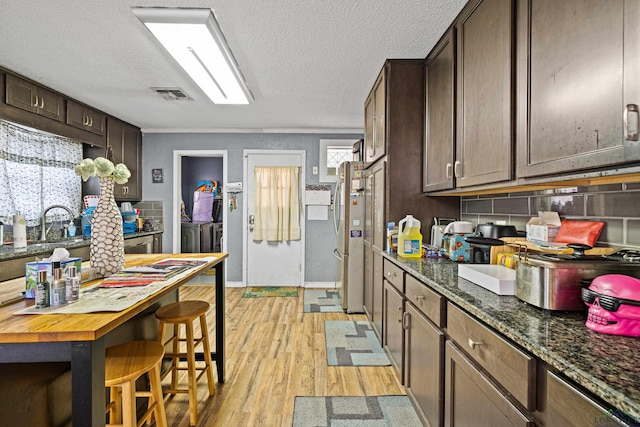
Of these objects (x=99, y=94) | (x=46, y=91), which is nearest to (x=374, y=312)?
(x=99, y=94)

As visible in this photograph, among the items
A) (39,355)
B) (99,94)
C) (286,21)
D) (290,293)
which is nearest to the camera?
(39,355)

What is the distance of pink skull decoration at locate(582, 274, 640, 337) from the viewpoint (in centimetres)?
86

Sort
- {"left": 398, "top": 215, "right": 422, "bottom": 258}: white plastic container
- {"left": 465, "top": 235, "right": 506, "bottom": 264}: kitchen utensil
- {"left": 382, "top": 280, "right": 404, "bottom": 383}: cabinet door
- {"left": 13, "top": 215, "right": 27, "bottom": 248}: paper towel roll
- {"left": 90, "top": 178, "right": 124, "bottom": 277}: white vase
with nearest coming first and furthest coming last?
{"left": 90, "top": 178, "right": 124, "bottom": 277}: white vase < {"left": 465, "top": 235, "right": 506, "bottom": 264}: kitchen utensil < {"left": 382, "top": 280, "right": 404, "bottom": 383}: cabinet door < {"left": 398, "top": 215, "right": 422, "bottom": 258}: white plastic container < {"left": 13, "top": 215, "right": 27, "bottom": 248}: paper towel roll

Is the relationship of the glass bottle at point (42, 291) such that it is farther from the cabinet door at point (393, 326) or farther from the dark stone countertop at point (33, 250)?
the dark stone countertop at point (33, 250)

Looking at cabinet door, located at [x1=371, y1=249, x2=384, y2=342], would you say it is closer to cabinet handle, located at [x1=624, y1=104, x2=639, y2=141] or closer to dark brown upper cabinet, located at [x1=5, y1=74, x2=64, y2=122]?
cabinet handle, located at [x1=624, y1=104, x2=639, y2=141]

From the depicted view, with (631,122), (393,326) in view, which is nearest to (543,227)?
(631,122)

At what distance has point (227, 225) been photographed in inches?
201

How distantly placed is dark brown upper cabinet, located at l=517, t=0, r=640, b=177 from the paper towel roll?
3.90 meters

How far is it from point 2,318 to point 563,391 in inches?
62.4

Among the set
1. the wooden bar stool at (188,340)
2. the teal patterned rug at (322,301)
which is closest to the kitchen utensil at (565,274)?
the wooden bar stool at (188,340)

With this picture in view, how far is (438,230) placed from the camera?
2521 mm

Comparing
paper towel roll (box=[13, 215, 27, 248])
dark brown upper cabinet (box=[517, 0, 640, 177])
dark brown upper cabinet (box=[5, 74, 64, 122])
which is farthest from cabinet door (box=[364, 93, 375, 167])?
paper towel roll (box=[13, 215, 27, 248])

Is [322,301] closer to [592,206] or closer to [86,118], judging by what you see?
[592,206]

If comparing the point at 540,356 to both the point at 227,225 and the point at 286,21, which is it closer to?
the point at 286,21
